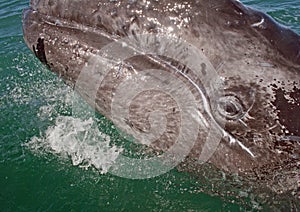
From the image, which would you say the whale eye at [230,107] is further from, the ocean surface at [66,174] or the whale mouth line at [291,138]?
the ocean surface at [66,174]

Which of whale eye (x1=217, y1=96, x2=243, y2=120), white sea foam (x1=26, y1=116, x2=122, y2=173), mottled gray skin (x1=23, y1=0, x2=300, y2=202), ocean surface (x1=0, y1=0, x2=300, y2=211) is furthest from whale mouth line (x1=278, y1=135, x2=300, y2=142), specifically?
white sea foam (x1=26, y1=116, x2=122, y2=173)

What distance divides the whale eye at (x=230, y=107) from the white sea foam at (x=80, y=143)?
2.77m

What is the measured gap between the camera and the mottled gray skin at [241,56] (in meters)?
4.60

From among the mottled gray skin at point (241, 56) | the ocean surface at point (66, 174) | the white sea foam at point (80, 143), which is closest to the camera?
the mottled gray skin at point (241, 56)

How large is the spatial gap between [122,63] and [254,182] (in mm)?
2203

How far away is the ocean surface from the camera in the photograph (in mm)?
6312

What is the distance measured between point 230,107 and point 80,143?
11.7ft

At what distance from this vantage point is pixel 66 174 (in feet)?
23.1

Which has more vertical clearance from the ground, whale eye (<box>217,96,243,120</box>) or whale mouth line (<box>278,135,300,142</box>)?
whale eye (<box>217,96,243,120</box>)

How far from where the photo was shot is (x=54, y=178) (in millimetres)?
7023

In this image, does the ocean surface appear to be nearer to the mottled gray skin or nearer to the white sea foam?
the white sea foam

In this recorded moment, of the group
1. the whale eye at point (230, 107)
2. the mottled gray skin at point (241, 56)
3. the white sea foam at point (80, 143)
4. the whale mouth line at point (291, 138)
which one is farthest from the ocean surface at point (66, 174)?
the whale eye at point (230, 107)

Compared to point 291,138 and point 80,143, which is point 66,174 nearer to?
point 80,143

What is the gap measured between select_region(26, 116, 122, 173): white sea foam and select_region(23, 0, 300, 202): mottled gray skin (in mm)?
2238
